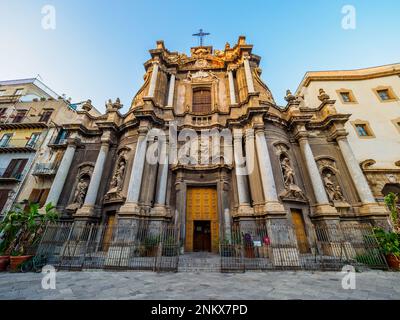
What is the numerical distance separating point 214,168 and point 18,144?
728 inches

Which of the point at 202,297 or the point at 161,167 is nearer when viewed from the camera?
the point at 202,297

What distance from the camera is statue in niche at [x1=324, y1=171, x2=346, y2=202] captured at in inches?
425

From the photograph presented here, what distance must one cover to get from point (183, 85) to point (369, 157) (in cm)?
1560

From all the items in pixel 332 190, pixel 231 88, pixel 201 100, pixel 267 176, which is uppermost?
pixel 231 88

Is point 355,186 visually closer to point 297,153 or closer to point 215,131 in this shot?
point 297,153

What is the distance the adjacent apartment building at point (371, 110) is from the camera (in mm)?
12539

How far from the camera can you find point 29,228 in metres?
8.03

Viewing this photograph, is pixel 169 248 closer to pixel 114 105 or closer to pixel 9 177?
pixel 114 105

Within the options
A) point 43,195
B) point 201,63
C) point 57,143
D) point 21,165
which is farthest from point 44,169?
point 201,63

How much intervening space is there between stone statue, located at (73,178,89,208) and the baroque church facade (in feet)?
0.19

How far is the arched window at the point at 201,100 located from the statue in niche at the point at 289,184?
702cm

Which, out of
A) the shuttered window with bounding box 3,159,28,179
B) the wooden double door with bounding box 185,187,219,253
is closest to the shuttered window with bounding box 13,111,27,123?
the shuttered window with bounding box 3,159,28,179

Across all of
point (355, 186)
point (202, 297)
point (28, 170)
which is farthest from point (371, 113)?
point (28, 170)

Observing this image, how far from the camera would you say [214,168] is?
11.4m
